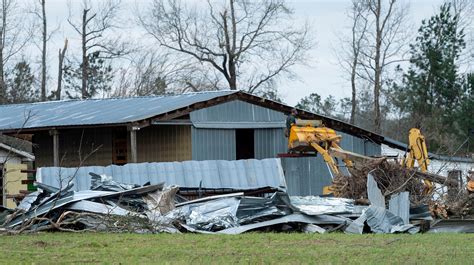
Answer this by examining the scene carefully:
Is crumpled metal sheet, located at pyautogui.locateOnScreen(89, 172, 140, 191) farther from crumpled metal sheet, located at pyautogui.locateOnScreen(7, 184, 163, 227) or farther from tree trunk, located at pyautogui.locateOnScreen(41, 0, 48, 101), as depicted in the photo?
tree trunk, located at pyautogui.locateOnScreen(41, 0, 48, 101)

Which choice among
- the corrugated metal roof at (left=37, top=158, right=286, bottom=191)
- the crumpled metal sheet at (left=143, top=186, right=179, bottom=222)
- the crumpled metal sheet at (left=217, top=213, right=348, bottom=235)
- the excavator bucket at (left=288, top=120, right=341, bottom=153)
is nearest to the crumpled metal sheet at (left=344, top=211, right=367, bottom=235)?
the crumpled metal sheet at (left=217, top=213, right=348, bottom=235)

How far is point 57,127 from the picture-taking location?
111 feet

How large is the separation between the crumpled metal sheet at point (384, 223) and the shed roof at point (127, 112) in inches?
420

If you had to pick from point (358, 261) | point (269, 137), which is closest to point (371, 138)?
point (269, 137)

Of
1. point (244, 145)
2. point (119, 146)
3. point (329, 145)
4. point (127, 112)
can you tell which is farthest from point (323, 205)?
point (244, 145)

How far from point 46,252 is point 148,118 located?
15486mm

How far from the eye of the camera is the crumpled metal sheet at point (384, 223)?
22938mm

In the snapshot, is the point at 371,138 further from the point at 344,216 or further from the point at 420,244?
the point at 420,244

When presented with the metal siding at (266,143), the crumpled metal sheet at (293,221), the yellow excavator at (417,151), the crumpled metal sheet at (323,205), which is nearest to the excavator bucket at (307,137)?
the yellow excavator at (417,151)

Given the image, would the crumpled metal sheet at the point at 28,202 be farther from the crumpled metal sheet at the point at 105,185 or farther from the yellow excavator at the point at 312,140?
the yellow excavator at the point at 312,140

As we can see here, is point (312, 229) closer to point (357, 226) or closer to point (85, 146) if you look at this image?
point (357, 226)

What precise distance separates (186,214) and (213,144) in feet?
40.3

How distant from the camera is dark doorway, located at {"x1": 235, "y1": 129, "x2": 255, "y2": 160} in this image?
125 ft

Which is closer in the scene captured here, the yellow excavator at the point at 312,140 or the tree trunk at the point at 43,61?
the yellow excavator at the point at 312,140
